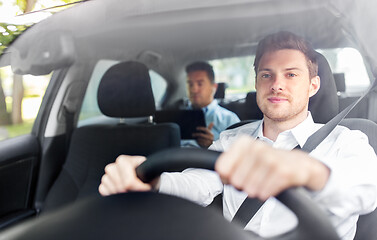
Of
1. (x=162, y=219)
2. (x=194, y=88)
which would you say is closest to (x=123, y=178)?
(x=162, y=219)

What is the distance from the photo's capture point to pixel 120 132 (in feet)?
5.36

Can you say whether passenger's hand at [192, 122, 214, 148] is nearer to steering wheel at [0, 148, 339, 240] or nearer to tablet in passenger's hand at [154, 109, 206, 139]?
tablet in passenger's hand at [154, 109, 206, 139]

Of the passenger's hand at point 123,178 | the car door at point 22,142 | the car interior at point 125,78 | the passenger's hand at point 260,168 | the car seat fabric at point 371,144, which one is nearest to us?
the passenger's hand at point 260,168

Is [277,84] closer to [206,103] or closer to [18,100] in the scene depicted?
[206,103]

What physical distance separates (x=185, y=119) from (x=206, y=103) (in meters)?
0.15

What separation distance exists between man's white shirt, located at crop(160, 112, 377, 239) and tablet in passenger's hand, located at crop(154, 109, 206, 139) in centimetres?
50

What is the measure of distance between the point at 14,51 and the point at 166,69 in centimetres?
73

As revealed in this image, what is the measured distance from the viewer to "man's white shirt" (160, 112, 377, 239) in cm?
77

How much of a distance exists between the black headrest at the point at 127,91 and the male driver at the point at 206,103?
232 millimetres

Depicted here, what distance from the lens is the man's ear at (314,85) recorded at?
1107mm

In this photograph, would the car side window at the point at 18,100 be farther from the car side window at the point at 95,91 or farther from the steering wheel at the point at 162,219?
the steering wheel at the point at 162,219

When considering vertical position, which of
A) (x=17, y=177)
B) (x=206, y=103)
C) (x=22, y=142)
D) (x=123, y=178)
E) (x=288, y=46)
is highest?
(x=288, y=46)

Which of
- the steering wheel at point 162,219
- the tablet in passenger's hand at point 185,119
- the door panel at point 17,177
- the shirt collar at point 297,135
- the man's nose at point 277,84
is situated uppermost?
the man's nose at point 277,84

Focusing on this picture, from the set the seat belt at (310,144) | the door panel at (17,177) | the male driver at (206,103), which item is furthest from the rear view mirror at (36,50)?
the seat belt at (310,144)
